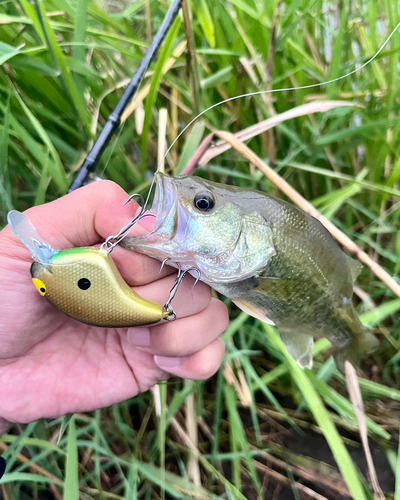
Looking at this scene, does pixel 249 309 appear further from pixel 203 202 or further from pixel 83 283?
pixel 83 283

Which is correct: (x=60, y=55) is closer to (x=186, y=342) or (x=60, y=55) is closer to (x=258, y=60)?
(x=258, y=60)

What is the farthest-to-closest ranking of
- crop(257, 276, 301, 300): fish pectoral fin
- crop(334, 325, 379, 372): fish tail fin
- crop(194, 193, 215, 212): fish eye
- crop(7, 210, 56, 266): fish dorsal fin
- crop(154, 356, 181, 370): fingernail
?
crop(334, 325, 379, 372): fish tail fin → crop(154, 356, 181, 370): fingernail → crop(257, 276, 301, 300): fish pectoral fin → crop(194, 193, 215, 212): fish eye → crop(7, 210, 56, 266): fish dorsal fin

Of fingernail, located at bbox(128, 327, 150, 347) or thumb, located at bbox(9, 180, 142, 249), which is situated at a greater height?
thumb, located at bbox(9, 180, 142, 249)

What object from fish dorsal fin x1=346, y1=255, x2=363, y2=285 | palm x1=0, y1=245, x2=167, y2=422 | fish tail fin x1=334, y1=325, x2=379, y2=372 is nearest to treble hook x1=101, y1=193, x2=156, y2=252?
palm x1=0, y1=245, x2=167, y2=422

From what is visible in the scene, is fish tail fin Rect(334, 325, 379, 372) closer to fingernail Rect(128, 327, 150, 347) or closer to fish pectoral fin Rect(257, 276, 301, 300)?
fish pectoral fin Rect(257, 276, 301, 300)

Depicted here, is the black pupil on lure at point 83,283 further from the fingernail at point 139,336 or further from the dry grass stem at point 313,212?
the dry grass stem at point 313,212

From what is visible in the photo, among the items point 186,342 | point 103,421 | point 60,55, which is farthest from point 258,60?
point 103,421

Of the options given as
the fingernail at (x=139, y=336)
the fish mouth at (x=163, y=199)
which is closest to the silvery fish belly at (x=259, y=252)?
the fish mouth at (x=163, y=199)
